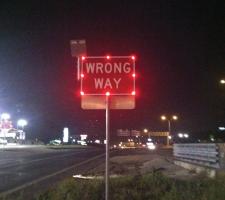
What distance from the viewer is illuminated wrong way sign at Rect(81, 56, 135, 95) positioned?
11250 millimetres

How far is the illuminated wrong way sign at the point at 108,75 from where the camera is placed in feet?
36.9

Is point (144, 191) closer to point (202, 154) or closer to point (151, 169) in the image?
point (202, 154)

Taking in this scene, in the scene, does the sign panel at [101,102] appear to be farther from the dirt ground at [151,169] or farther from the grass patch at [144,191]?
the dirt ground at [151,169]

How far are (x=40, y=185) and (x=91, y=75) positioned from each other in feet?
40.3

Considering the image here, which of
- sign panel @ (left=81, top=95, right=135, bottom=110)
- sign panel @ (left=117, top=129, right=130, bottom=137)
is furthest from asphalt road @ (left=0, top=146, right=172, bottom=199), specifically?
sign panel @ (left=117, top=129, right=130, bottom=137)

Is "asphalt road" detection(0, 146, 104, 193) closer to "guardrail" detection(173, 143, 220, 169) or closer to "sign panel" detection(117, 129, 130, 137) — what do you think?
"guardrail" detection(173, 143, 220, 169)

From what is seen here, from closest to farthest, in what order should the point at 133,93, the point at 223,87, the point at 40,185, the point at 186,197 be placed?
1. the point at 133,93
2. the point at 186,197
3. the point at 40,185
4. the point at 223,87

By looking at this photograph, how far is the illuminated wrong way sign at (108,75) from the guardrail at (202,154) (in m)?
10.1

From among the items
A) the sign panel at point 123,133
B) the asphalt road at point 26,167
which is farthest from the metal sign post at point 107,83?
the sign panel at point 123,133

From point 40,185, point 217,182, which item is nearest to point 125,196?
point 217,182

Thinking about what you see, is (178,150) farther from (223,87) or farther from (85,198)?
(223,87)

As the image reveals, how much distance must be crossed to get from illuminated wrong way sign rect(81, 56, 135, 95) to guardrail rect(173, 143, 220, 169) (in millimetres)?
10106

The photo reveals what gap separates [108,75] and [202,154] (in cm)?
1467

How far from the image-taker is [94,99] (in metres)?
11.4
